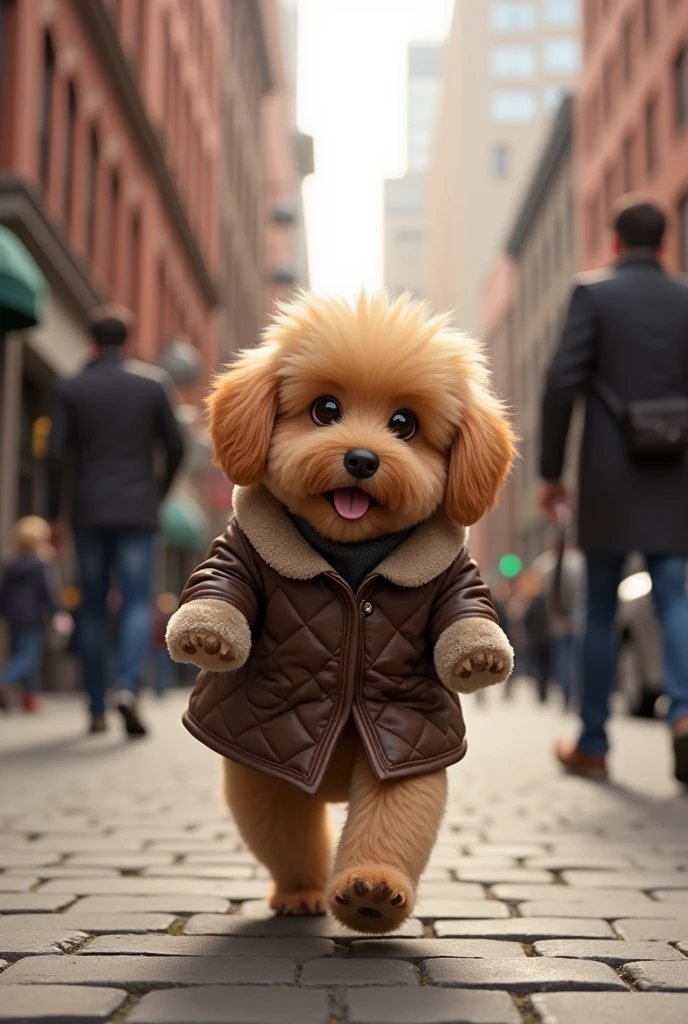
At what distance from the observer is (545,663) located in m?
17.2

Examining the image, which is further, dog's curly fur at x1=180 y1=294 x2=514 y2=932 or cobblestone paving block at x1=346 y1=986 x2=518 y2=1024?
dog's curly fur at x1=180 y1=294 x2=514 y2=932

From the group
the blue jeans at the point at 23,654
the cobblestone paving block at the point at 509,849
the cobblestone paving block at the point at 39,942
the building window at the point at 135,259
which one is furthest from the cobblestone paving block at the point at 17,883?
the building window at the point at 135,259

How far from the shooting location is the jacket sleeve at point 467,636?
2.84m

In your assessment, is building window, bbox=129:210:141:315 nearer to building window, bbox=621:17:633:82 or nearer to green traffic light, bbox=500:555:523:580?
green traffic light, bbox=500:555:523:580

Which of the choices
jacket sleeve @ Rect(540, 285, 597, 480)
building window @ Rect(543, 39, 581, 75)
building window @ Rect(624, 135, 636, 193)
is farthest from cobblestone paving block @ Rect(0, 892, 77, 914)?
building window @ Rect(543, 39, 581, 75)

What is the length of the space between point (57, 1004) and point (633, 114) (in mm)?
36498

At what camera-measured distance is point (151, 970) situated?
8.36 feet

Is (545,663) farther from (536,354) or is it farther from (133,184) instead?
(536,354)

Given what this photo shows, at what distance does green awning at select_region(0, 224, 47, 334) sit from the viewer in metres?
11.0

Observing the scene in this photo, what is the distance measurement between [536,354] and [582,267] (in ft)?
33.2

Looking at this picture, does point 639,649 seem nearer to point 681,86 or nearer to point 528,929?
point 528,929

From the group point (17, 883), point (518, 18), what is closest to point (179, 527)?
point (17, 883)

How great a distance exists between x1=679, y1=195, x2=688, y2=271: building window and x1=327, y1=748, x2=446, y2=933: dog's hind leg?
28.1 meters

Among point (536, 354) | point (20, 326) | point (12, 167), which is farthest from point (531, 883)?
point (536, 354)
